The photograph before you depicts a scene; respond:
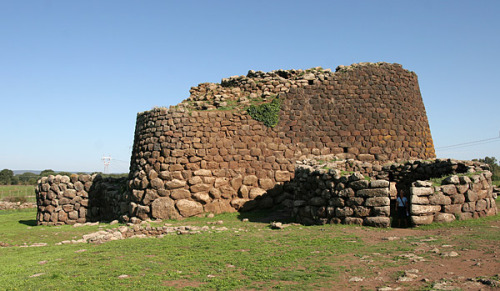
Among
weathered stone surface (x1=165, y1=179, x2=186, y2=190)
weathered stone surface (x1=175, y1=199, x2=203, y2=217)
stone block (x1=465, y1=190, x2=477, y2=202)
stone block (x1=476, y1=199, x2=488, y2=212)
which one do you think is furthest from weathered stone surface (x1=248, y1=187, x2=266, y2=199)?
stone block (x1=476, y1=199, x2=488, y2=212)

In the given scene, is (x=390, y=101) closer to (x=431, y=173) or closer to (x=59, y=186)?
(x=431, y=173)

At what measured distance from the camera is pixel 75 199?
16.8 m

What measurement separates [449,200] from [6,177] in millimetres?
72654

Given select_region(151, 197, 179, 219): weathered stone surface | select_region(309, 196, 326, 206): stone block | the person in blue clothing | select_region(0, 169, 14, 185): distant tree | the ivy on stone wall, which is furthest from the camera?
select_region(0, 169, 14, 185): distant tree

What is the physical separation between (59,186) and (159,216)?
17.8 feet

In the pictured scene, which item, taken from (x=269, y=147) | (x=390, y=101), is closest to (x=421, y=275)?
(x=269, y=147)

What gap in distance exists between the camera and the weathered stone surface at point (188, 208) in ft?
46.6

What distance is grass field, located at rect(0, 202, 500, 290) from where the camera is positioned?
627 cm

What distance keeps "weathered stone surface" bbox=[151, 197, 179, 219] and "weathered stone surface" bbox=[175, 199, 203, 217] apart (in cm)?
19

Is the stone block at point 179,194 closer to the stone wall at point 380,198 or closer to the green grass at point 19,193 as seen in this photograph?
the stone wall at point 380,198

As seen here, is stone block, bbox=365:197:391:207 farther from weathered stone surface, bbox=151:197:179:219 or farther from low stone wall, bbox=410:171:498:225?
weathered stone surface, bbox=151:197:179:219

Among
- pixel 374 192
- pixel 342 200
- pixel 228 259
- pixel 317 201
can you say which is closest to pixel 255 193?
pixel 317 201

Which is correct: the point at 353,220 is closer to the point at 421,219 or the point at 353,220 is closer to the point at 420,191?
the point at 421,219

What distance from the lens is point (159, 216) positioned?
14117mm
